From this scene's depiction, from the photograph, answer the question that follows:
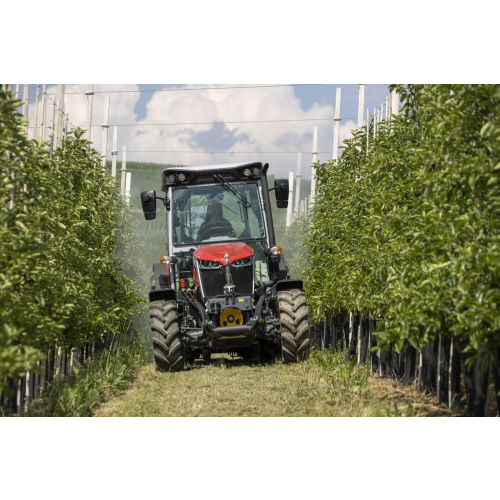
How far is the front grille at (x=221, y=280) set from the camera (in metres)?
9.94

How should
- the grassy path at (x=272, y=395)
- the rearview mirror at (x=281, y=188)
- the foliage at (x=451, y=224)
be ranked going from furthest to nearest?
the rearview mirror at (x=281, y=188) → the grassy path at (x=272, y=395) → the foliage at (x=451, y=224)

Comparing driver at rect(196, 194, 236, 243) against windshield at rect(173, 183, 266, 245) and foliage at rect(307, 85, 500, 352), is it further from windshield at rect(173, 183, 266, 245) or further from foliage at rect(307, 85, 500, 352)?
foliage at rect(307, 85, 500, 352)

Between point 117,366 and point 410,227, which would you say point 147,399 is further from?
point 410,227

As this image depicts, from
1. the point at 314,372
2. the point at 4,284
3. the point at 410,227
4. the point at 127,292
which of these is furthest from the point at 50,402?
the point at 127,292

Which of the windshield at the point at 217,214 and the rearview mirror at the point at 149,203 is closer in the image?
the rearview mirror at the point at 149,203

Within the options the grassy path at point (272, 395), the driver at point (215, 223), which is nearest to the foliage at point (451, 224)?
the grassy path at point (272, 395)

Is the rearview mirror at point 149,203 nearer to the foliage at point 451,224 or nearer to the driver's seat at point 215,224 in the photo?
the driver's seat at point 215,224

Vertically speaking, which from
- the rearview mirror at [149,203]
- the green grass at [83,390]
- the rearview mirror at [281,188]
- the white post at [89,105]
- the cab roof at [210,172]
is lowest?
the green grass at [83,390]

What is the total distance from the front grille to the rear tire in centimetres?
58

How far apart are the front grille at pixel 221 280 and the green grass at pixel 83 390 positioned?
166 centimetres

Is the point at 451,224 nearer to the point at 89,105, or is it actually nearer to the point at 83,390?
the point at 83,390

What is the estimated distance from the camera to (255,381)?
8.58 metres

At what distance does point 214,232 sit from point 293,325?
1987 millimetres

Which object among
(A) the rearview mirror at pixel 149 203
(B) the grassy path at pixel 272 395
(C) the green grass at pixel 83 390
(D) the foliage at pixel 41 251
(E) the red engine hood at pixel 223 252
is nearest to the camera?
(D) the foliage at pixel 41 251
